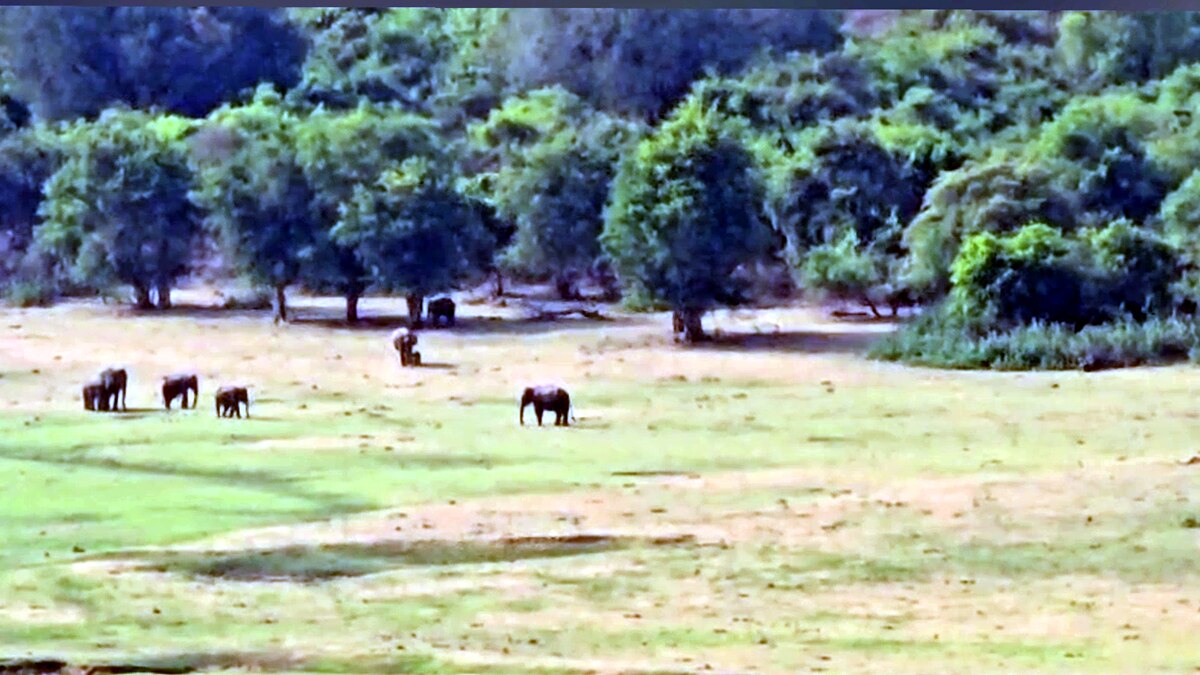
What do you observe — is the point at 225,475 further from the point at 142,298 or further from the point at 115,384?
the point at 142,298

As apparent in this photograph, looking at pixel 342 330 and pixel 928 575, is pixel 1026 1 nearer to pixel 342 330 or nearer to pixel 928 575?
pixel 928 575

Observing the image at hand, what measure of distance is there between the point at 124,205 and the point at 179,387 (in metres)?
0.37

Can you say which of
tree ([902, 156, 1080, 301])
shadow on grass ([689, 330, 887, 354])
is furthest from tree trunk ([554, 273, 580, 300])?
tree ([902, 156, 1080, 301])

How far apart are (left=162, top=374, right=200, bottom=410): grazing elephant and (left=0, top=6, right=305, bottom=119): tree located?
491mm

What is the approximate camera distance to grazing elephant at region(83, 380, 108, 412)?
3.89 metres

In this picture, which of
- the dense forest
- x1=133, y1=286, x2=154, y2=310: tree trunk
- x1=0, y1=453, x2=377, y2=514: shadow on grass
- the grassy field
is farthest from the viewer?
x1=133, y1=286, x2=154, y2=310: tree trunk

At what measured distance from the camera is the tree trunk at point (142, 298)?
158 inches

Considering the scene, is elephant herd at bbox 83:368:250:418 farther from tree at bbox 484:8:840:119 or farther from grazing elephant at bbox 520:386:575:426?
tree at bbox 484:8:840:119

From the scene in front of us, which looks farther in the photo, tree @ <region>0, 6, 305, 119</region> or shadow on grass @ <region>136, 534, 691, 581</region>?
tree @ <region>0, 6, 305, 119</region>

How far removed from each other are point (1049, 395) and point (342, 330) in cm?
129

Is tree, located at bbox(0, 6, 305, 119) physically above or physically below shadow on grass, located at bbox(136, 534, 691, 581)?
above

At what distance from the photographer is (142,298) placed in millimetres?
4016

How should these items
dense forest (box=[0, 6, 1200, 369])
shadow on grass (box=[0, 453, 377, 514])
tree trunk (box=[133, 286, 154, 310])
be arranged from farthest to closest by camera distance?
tree trunk (box=[133, 286, 154, 310]), dense forest (box=[0, 6, 1200, 369]), shadow on grass (box=[0, 453, 377, 514])

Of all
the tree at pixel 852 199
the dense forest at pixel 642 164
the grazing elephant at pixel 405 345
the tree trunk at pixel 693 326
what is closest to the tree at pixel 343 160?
the dense forest at pixel 642 164
